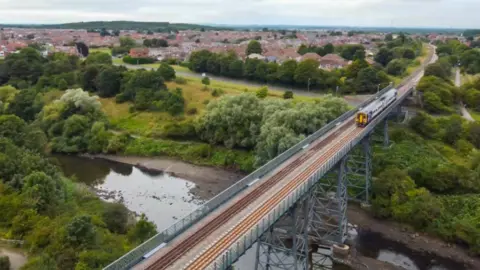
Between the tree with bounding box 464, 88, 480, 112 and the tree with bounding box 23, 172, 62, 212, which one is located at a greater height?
the tree with bounding box 464, 88, 480, 112

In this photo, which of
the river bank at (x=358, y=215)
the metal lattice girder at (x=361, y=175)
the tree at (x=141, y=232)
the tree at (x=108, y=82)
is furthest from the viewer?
the tree at (x=108, y=82)

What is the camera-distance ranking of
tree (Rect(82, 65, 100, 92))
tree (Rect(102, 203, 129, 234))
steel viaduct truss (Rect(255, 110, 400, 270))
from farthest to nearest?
tree (Rect(82, 65, 100, 92)) < tree (Rect(102, 203, 129, 234)) < steel viaduct truss (Rect(255, 110, 400, 270))

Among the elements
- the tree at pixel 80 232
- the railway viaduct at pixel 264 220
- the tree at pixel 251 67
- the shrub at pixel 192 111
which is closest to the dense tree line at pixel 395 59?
the tree at pixel 251 67

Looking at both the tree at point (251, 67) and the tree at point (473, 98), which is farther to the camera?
the tree at point (251, 67)

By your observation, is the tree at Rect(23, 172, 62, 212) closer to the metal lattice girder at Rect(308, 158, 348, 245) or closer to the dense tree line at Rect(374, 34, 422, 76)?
the metal lattice girder at Rect(308, 158, 348, 245)

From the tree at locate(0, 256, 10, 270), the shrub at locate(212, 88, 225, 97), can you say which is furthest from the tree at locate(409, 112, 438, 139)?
the tree at locate(0, 256, 10, 270)

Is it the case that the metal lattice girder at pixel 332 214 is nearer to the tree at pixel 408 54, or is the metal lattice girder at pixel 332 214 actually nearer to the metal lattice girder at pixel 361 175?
the metal lattice girder at pixel 361 175

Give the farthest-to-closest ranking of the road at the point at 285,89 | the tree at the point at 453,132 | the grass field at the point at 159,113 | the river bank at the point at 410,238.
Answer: the road at the point at 285,89 → the grass field at the point at 159,113 → the tree at the point at 453,132 → the river bank at the point at 410,238
